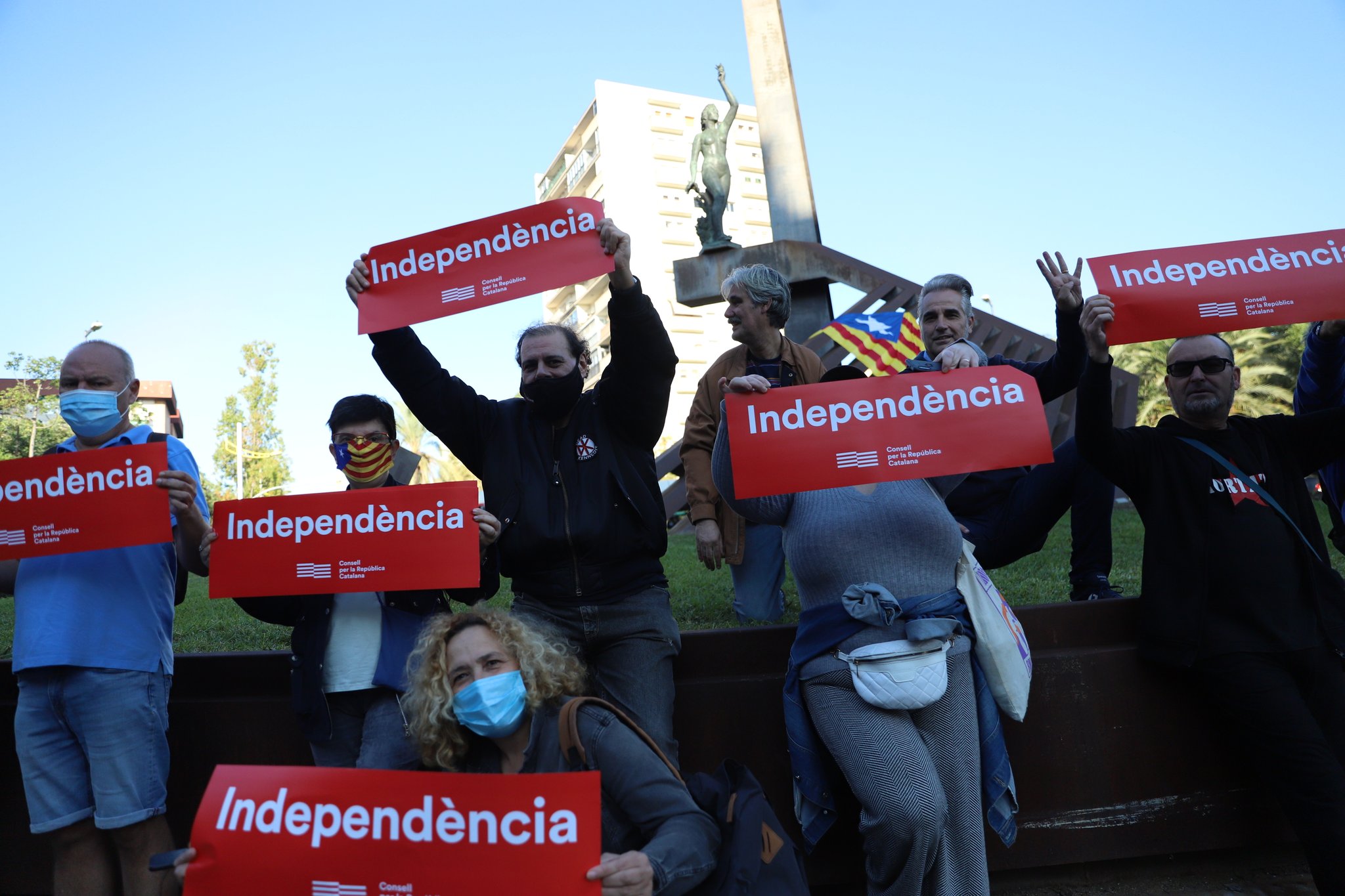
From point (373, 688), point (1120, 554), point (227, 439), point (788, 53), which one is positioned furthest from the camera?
point (227, 439)

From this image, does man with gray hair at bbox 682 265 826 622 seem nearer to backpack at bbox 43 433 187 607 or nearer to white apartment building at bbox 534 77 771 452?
backpack at bbox 43 433 187 607

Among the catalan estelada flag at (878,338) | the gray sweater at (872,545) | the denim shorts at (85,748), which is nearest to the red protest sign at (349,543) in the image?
the denim shorts at (85,748)

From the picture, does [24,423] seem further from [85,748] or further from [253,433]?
[85,748]

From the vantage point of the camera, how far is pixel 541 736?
2486mm

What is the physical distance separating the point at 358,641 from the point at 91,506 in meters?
0.97

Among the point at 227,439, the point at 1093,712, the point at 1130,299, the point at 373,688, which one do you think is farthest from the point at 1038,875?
the point at 227,439

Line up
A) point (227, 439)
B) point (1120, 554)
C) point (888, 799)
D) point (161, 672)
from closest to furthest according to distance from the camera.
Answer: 1. point (888, 799)
2. point (161, 672)
3. point (1120, 554)
4. point (227, 439)

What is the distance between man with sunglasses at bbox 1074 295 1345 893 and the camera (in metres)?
3.24

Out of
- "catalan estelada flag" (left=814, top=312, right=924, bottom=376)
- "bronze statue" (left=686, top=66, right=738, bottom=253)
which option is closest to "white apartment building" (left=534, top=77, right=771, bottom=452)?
"bronze statue" (left=686, top=66, right=738, bottom=253)

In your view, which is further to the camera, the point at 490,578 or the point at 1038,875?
the point at 1038,875

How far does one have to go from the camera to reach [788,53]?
12.7 m

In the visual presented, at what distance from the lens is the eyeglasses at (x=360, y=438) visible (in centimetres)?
340

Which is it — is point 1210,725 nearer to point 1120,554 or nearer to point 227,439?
point 1120,554

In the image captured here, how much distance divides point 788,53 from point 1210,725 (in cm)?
1079
